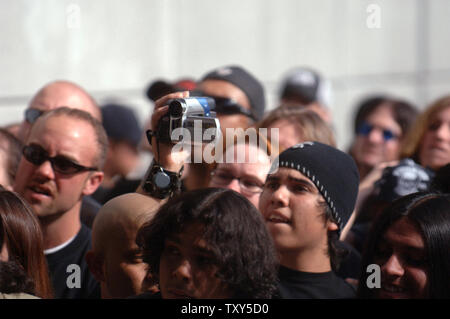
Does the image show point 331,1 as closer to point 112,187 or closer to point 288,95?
point 288,95

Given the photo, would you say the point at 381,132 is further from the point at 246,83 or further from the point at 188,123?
the point at 188,123

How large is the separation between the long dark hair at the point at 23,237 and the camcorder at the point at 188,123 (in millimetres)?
580

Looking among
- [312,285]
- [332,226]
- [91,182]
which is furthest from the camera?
[91,182]

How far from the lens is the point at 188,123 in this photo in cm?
283

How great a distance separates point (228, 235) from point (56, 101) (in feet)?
6.68

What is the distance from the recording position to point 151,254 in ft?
8.36

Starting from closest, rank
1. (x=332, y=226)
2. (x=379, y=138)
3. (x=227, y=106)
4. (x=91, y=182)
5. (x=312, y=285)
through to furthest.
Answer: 1. (x=312, y=285)
2. (x=332, y=226)
3. (x=91, y=182)
4. (x=227, y=106)
5. (x=379, y=138)

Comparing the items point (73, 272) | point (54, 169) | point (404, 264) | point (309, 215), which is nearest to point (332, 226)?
point (309, 215)

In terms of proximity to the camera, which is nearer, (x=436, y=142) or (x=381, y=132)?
(x=436, y=142)

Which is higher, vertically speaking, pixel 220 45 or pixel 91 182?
pixel 220 45

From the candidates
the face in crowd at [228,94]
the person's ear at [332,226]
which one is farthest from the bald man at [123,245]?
the face in crowd at [228,94]

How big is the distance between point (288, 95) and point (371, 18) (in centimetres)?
365
